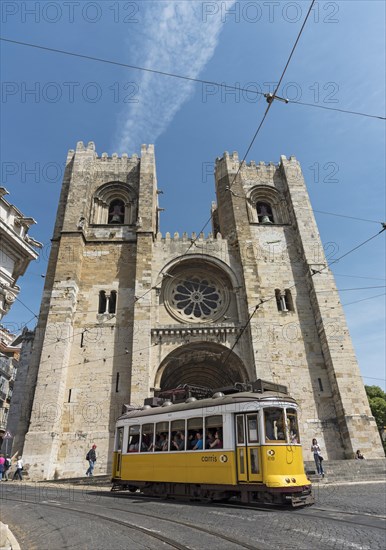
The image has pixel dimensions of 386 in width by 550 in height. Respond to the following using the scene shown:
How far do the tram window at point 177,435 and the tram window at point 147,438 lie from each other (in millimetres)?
747

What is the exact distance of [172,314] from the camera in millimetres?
17891

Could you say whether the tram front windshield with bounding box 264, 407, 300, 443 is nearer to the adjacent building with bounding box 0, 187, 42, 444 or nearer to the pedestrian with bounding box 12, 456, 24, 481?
the adjacent building with bounding box 0, 187, 42, 444

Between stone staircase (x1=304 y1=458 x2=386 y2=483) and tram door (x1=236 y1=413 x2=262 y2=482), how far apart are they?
558 cm

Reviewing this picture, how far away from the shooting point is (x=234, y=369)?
1719cm

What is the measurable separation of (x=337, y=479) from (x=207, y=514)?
24.2 feet

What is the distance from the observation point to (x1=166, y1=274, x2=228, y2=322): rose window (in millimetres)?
18391

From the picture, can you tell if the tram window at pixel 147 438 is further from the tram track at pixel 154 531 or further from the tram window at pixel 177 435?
the tram track at pixel 154 531

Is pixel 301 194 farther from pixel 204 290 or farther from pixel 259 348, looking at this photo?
pixel 259 348

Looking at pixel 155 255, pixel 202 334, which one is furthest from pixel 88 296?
pixel 202 334

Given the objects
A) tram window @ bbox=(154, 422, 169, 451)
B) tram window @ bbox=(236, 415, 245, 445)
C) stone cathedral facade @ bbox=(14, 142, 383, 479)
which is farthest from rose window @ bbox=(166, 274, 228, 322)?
tram window @ bbox=(236, 415, 245, 445)

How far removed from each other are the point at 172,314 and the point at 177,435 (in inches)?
393

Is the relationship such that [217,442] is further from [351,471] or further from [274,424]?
[351,471]

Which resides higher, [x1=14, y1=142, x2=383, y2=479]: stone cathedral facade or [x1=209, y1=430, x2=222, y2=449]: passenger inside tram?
[x1=14, y1=142, x2=383, y2=479]: stone cathedral facade

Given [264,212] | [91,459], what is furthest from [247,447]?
[264,212]
